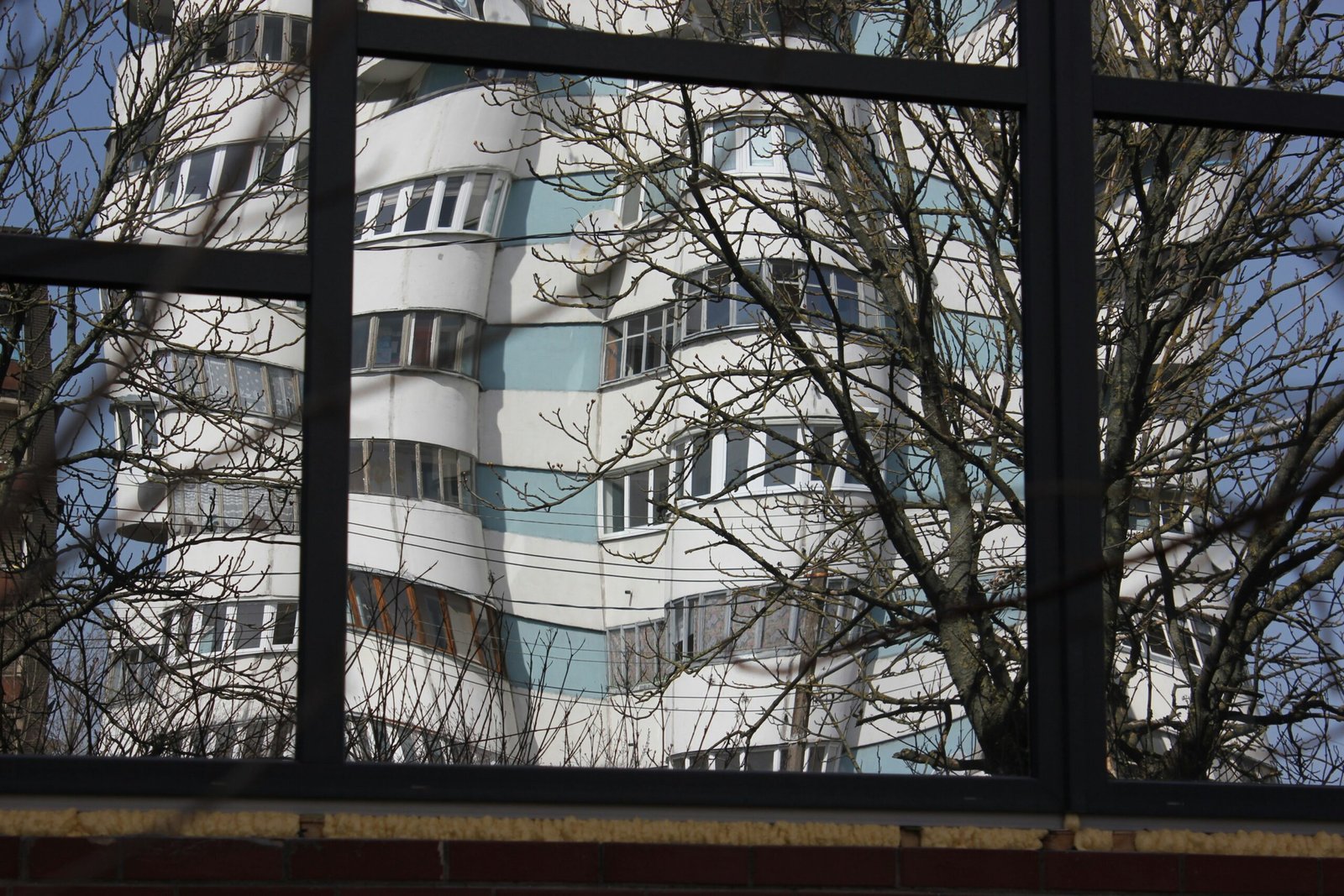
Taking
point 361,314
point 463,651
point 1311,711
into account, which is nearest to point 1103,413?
point 1311,711

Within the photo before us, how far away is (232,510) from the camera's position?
14.2 feet

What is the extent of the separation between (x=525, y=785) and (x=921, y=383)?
3.26 m

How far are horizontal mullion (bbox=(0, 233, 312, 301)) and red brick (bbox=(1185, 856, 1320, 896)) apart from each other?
1617 millimetres

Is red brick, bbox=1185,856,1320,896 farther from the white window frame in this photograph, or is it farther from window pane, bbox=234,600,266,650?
the white window frame

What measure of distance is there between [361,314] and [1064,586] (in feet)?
6.67

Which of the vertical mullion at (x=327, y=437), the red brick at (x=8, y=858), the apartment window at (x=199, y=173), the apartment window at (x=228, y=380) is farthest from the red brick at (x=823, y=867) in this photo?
the apartment window at (x=199, y=173)

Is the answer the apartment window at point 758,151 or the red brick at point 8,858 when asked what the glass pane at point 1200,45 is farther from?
the red brick at point 8,858

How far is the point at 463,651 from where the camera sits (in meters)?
3.21

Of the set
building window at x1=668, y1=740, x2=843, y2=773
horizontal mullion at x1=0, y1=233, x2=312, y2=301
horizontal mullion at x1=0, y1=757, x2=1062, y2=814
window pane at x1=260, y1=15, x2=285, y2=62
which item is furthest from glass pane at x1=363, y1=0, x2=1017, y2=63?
horizontal mullion at x1=0, y1=757, x2=1062, y2=814

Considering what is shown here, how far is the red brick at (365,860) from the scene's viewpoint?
6.02ft

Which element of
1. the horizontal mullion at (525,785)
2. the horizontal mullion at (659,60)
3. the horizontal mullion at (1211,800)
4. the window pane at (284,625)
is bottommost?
the horizontal mullion at (1211,800)

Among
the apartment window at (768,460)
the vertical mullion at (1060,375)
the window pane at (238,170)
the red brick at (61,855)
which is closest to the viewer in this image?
the window pane at (238,170)

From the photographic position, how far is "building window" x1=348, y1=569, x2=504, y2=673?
317 cm

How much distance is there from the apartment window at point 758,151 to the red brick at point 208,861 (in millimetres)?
3600
